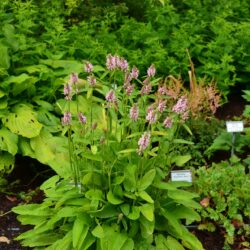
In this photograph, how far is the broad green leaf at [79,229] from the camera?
3.49 metres

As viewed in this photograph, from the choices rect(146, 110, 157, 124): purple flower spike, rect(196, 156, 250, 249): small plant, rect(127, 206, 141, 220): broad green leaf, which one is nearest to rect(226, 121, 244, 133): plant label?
rect(196, 156, 250, 249): small plant

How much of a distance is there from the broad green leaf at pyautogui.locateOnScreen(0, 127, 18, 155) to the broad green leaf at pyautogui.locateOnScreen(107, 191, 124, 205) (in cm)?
124

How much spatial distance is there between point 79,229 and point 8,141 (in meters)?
1.36

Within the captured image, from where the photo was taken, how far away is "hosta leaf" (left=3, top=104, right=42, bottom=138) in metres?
4.70

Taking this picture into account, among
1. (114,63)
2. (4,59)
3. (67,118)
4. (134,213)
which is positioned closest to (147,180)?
(134,213)

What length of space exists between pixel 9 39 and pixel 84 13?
59.7 inches

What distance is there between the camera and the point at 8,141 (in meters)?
4.62

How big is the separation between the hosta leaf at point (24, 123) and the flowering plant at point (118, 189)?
0.83 meters

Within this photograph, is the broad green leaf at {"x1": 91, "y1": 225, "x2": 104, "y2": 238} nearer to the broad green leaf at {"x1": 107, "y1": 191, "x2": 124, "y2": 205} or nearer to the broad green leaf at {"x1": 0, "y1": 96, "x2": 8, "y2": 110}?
the broad green leaf at {"x1": 107, "y1": 191, "x2": 124, "y2": 205}

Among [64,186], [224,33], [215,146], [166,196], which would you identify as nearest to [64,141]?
[64,186]

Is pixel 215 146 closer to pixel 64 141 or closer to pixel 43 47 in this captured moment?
pixel 64 141

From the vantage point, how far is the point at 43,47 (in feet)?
17.7

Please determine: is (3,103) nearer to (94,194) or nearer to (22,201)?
(22,201)

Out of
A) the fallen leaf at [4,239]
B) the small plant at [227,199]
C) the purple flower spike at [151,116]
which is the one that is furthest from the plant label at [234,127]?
the fallen leaf at [4,239]
